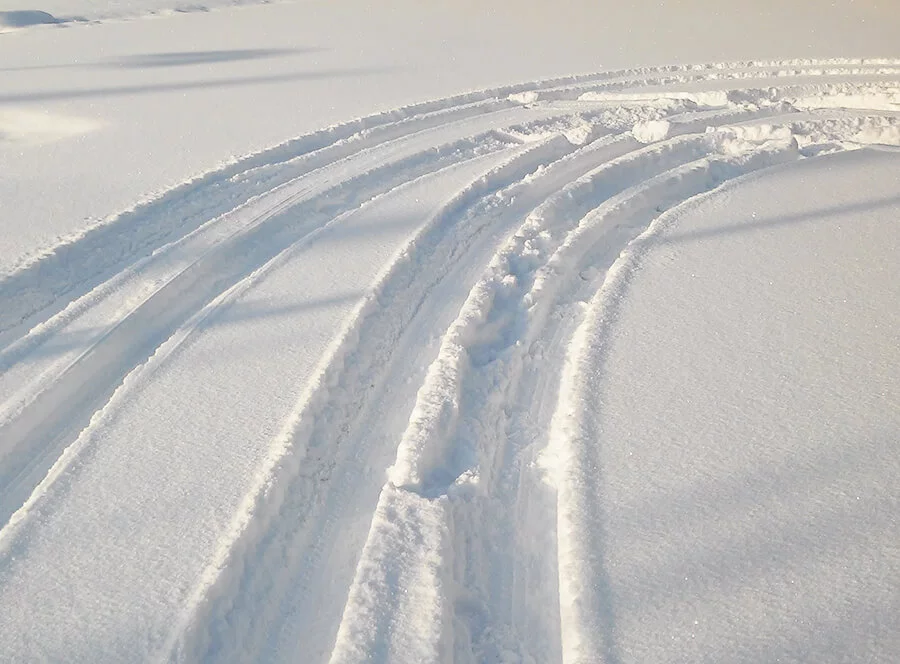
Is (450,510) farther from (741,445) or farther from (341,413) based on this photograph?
(741,445)

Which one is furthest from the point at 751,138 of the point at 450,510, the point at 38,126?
the point at 38,126

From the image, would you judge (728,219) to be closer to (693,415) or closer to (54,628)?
(693,415)

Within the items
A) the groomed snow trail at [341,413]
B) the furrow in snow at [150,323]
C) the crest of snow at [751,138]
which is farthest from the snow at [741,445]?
the furrow in snow at [150,323]

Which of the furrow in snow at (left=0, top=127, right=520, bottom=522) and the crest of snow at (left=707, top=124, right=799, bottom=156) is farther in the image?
the crest of snow at (left=707, top=124, right=799, bottom=156)

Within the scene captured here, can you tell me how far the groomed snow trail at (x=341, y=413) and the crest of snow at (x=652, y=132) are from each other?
0.39 m

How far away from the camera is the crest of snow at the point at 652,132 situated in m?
8.26

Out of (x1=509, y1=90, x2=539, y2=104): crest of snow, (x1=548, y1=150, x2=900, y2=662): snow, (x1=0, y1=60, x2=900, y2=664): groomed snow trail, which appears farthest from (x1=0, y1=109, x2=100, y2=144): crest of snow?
(x1=548, y1=150, x2=900, y2=662): snow

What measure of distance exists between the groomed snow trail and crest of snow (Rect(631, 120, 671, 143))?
392 millimetres

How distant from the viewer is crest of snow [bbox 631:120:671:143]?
8.26 meters

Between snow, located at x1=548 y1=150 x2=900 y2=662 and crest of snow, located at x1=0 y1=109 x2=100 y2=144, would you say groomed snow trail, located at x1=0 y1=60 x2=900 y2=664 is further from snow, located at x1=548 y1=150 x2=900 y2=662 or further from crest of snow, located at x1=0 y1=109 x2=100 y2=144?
crest of snow, located at x1=0 y1=109 x2=100 y2=144

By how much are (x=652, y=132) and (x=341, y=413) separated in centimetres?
514

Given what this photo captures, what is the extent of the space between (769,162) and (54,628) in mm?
6801

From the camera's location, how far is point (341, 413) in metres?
4.44

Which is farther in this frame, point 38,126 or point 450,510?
point 38,126
